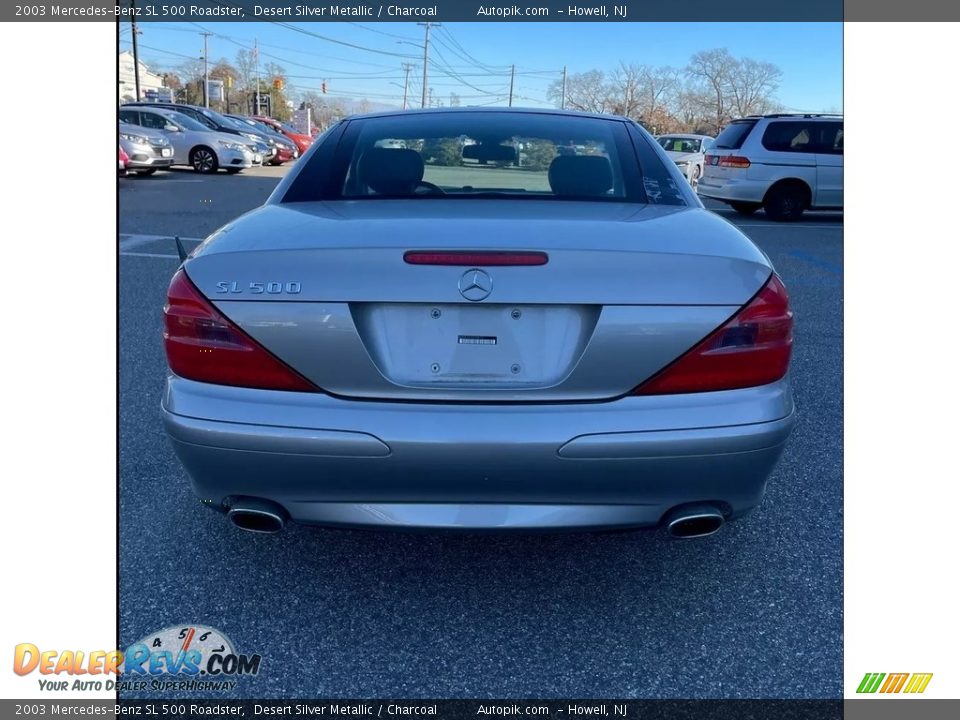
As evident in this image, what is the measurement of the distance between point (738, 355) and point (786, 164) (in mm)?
Result: 13165

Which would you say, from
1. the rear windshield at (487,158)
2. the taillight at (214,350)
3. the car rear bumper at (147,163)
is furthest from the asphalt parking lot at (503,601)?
the car rear bumper at (147,163)

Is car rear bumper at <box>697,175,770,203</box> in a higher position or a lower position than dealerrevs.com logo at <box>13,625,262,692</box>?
higher

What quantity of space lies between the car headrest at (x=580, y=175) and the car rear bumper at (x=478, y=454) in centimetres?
114

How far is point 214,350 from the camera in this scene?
229cm

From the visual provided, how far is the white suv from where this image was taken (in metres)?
14.2

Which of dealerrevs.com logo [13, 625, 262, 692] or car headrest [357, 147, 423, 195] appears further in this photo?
car headrest [357, 147, 423, 195]

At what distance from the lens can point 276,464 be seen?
2.26 m

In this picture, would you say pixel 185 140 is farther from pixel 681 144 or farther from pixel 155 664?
pixel 155 664

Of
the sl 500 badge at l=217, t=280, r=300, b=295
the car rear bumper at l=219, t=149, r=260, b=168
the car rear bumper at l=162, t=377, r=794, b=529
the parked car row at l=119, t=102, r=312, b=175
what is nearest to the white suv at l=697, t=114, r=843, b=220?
the car rear bumper at l=162, t=377, r=794, b=529

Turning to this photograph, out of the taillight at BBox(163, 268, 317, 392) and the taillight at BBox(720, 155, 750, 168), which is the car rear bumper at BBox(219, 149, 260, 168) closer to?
the taillight at BBox(720, 155, 750, 168)

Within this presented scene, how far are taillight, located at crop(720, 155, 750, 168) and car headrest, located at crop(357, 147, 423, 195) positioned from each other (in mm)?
12137

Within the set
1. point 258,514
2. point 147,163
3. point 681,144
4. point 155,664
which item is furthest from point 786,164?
point 147,163

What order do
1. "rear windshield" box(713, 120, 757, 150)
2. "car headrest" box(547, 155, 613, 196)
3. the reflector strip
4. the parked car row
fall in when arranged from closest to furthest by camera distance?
1. the reflector strip
2. "car headrest" box(547, 155, 613, 196)
3. "rear windshield" box(713, 120, 757, 150)
4. the parked car row
